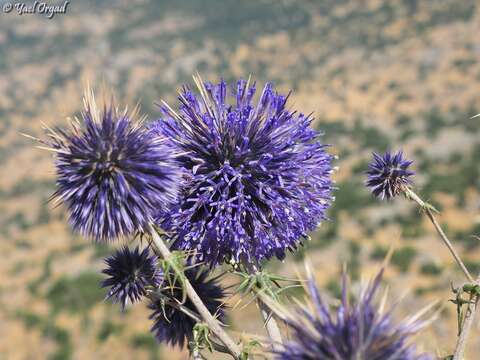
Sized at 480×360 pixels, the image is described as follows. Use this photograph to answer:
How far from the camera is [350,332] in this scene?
1.67m

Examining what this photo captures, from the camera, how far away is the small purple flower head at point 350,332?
1.65 metres

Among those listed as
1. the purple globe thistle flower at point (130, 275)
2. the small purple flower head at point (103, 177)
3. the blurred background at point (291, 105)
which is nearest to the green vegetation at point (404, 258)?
the blurred background at point (291, 105)

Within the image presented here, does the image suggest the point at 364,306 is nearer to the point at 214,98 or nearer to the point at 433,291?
the point at 214,98

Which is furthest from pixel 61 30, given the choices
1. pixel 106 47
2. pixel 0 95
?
pixel 0 95

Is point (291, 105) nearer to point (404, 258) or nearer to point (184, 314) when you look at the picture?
point (184, 314)

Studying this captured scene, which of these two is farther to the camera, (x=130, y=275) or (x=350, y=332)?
(x=130, y=275)

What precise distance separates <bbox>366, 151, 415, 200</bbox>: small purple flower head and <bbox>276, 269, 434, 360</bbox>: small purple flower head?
65.0 inches

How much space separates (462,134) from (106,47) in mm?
43280

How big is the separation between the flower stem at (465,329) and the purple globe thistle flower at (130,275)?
1441 millimetres

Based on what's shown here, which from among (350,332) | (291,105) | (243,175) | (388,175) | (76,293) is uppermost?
(76,293)

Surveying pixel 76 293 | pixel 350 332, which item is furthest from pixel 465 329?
pixel 76 293

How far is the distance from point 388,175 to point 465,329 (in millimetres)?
1416

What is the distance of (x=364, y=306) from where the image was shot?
175cm

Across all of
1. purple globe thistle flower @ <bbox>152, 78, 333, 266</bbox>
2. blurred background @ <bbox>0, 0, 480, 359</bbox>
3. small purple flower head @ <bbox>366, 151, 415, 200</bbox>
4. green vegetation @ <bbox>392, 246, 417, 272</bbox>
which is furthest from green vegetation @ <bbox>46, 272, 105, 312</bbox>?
purple globe thistle flower @ <bbox>152, 78, 333, 266</bbox>
